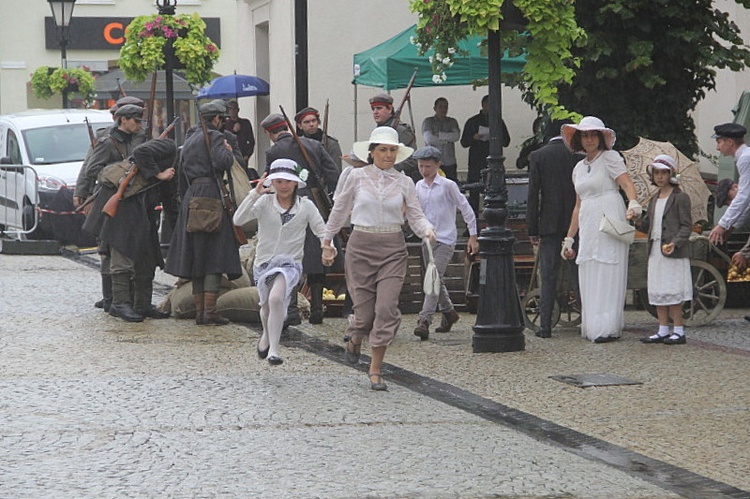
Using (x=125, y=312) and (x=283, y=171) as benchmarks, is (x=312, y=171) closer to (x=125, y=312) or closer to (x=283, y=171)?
(x=125, y=312)

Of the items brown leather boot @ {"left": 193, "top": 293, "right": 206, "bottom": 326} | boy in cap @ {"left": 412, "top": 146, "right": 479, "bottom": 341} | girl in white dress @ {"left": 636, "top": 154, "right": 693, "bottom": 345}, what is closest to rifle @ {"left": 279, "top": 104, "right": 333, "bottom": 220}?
boy in cap @ {"left": 412, "top": 146, "right": 479, "bottom": 341}

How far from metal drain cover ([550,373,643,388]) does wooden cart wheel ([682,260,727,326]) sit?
10.3ft

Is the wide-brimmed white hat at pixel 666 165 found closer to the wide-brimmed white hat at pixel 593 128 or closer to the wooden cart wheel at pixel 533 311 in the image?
the wide-brimmed white hat at pixel 593 128

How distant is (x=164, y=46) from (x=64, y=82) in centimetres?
1577

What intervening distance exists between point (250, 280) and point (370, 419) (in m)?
5.84

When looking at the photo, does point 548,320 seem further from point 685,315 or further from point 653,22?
point 653,22

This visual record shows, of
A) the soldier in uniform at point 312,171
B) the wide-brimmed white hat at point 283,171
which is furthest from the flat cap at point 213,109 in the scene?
the wide-brimmed white hat at point 283,171

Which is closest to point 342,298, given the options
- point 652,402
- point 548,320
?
point 548,320

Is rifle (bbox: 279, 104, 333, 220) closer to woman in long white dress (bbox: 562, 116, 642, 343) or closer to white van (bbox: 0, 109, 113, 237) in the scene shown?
woman in long white dress (bbox: 562, 116, 642, 343)

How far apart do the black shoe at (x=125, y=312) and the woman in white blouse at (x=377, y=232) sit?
12.9 feet

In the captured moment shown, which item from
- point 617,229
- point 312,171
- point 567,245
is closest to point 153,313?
point 312,171

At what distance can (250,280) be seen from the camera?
1474 centimetres

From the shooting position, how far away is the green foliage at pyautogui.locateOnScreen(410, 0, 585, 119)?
39.5ft

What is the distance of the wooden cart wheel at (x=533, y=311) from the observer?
13617 mm
